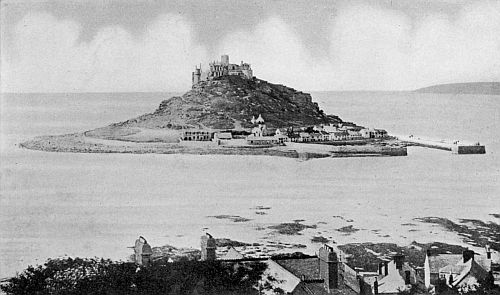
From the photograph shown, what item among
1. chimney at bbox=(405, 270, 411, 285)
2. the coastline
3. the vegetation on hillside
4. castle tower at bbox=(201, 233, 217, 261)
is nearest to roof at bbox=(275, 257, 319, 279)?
the vegetation on hillside

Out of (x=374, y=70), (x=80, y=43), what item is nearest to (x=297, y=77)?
(x=374, y=70)

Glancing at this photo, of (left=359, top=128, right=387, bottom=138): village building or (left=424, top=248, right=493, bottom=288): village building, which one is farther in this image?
(left=359, top=128, right=387, bottom=138): village building

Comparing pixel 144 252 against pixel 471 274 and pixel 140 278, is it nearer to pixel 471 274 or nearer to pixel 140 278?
pixel 140 278

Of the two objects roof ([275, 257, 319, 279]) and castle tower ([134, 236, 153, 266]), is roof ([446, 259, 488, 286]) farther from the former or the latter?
castle tower ([134, 236, 153, 266])

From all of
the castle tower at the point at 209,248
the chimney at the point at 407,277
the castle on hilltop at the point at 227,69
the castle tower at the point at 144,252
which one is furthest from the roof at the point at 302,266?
the castle on hilltop at the point at 227,69

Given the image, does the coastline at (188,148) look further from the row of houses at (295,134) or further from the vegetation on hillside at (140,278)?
the vegetation on hillside at (140,278)

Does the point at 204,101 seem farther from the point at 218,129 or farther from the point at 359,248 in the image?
the point at 359,248
